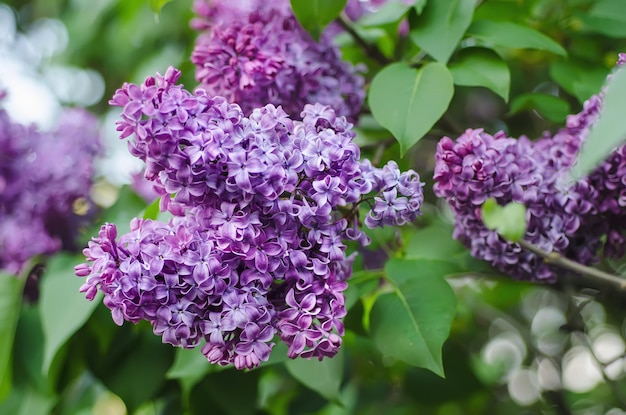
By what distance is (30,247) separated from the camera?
1196 millimetres

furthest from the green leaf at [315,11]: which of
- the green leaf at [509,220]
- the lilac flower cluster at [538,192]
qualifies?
the green leaf at [509,220]

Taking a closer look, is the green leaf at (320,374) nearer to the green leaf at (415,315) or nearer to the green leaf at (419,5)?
the green leaf at (415,315)

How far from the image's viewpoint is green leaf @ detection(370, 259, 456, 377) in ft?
2.41

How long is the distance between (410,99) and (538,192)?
171 mm

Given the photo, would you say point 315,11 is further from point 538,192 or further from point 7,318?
point 7,318

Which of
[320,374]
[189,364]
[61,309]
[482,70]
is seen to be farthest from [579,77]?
[61,309]

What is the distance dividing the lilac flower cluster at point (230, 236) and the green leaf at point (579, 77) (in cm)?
42

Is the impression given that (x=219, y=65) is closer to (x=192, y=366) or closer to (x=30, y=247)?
(x=192, y=366)

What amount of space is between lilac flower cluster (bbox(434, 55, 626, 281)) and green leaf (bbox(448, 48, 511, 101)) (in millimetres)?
91

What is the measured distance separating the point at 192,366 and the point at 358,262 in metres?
0.24

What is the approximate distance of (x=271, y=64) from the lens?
2.78 ft

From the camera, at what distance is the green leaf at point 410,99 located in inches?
30.5

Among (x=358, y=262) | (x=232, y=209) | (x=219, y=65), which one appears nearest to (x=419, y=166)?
(x=358, y=262)

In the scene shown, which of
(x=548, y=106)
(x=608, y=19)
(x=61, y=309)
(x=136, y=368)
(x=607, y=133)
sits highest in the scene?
(x=607, y=133)
